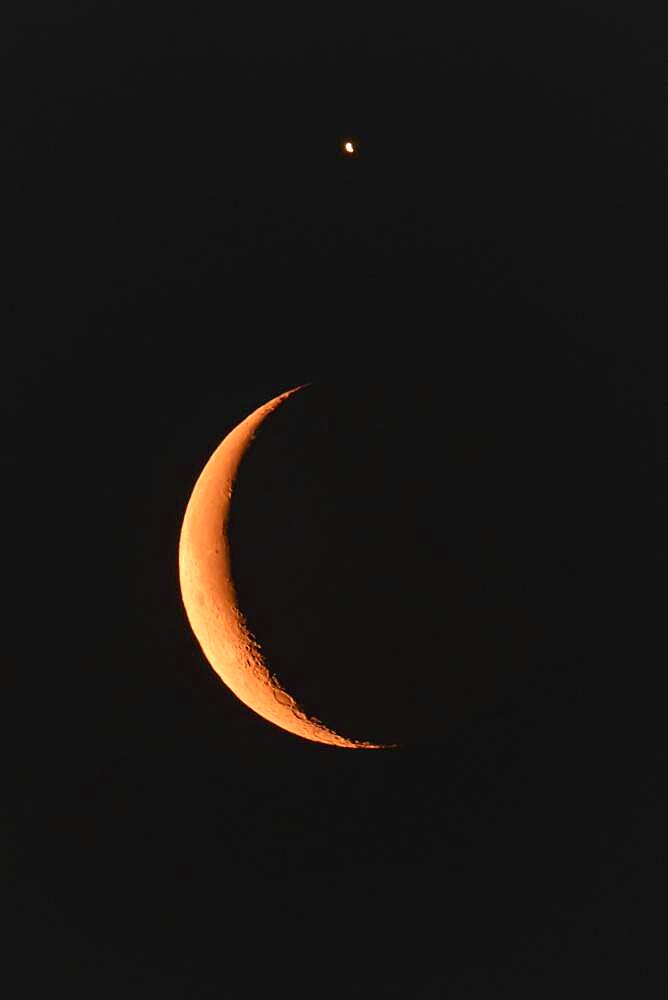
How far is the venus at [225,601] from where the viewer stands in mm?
3326

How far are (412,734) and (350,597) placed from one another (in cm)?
69

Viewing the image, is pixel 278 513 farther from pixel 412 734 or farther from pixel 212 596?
pixel 412 734

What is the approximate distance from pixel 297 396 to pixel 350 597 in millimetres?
921

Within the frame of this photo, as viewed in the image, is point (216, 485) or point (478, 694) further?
point (216, 485)

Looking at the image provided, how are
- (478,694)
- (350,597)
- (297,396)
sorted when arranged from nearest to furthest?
(350,597), (478,694), (297,396)

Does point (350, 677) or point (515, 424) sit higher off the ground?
point (515, 424)

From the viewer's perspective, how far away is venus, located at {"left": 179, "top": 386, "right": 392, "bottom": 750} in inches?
131

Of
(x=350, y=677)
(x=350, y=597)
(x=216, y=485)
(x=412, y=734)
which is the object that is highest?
(x=216, y=485)

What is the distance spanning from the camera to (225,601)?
3.33 metres

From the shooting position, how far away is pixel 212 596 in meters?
3.42

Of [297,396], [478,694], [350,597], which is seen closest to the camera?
[350,597]

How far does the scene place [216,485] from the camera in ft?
11.6

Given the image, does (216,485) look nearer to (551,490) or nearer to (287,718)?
(287,718)

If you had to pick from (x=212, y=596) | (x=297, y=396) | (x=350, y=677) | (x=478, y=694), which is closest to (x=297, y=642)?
(x=350, y=677)
